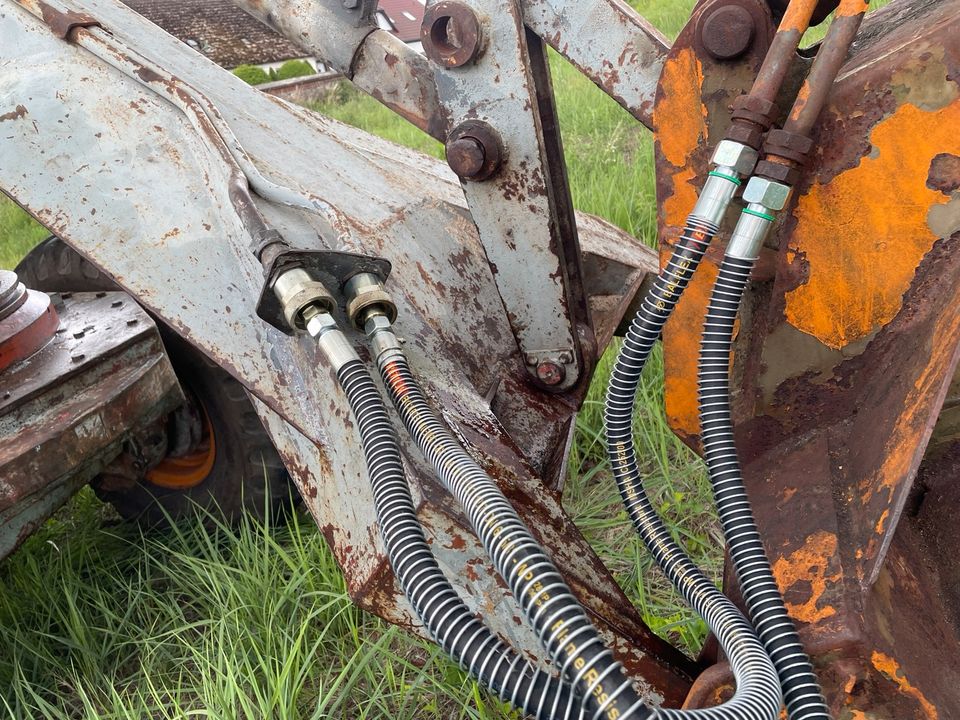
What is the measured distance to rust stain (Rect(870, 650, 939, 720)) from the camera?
41.4 inches

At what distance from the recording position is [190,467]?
8.23 ft

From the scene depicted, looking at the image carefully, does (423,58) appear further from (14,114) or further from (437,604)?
(437,604)

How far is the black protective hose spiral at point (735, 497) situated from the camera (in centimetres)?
107

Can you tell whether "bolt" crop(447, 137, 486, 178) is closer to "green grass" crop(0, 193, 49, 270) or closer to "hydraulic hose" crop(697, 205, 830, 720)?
"hydraulic hose" crop(697, 205, 830, 720)

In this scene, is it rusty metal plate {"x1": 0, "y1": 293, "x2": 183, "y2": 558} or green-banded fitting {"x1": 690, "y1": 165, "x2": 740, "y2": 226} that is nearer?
green-banded fitting {"x1": 690, "y1": 165, "x2": 740, "y2": 226}

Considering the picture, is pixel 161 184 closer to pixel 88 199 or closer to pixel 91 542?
pixel 88 199

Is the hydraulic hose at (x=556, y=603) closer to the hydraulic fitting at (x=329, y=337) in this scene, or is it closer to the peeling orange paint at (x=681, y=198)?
the hydraulic fitting at (x=329, y=337)

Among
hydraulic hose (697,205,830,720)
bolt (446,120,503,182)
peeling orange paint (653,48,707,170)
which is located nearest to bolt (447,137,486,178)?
bolt (446,120,503,182)

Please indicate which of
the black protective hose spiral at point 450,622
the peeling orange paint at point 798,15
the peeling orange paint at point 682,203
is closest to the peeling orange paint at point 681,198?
the peeling orange paint at point 682,203

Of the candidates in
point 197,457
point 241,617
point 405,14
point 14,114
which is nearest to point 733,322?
point 14,114

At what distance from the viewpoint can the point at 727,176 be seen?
1197 millimetres

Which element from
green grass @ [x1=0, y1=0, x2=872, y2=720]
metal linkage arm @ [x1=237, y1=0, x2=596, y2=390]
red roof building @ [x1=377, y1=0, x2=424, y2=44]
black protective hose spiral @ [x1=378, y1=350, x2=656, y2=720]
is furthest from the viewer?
red roof building @ [x1=377, y1=0, x2=424, y2=44]

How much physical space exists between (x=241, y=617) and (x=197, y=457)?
21.9 inches

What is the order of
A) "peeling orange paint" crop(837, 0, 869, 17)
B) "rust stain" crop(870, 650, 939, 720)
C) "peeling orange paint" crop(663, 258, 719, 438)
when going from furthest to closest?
1. "peeling orange paint" crop(663, 258, 719, 438)
2. "peeling orange paint" crop(837, 0, 869, 17)
3. "rust stain" crop(870, 650, 939, 720)
